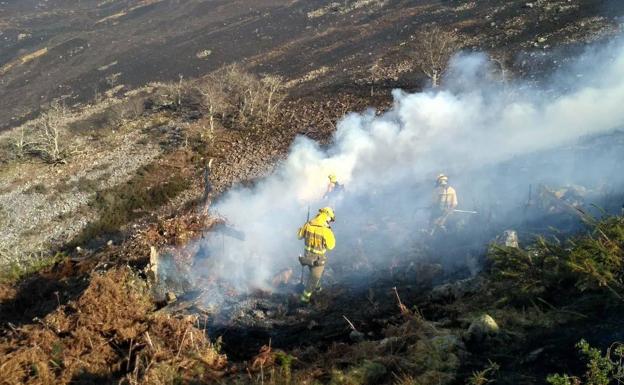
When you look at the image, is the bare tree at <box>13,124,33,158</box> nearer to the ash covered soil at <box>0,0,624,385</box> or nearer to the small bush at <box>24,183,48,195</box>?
the ash covered soil at <box>0,0,624,385</box>

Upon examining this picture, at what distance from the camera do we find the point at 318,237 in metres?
9.59

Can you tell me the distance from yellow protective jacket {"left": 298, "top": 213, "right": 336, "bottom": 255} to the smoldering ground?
1.67 meters

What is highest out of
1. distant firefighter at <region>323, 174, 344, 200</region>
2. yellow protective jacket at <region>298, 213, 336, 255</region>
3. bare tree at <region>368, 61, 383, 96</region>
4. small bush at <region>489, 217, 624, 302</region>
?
small bush at <region>489, 217, 624, 302</region>

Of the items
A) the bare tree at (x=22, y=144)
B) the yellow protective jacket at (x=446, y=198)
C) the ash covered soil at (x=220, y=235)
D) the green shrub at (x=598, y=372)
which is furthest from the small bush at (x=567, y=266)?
the bare tree at (x=22, y=144)

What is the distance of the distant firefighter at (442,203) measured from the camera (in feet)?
37.0

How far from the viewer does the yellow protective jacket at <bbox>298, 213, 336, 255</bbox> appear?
9.57 meters

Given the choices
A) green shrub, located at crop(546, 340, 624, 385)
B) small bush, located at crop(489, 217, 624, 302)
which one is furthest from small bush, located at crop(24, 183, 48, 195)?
green shrub, located at crop(546, 340, 624, 385)

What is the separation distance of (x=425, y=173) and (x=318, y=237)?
7.34m

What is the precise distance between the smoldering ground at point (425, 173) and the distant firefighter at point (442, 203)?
455 mm

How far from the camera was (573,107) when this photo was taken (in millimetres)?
16625

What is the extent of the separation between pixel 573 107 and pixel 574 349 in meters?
13.7

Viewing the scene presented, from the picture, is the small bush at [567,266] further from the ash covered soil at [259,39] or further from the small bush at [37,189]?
the small bush at [37,189]

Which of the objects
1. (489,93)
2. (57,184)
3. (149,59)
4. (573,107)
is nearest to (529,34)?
(489,93)

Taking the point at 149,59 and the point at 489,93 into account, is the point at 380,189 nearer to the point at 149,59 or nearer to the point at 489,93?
the point at 489,93
